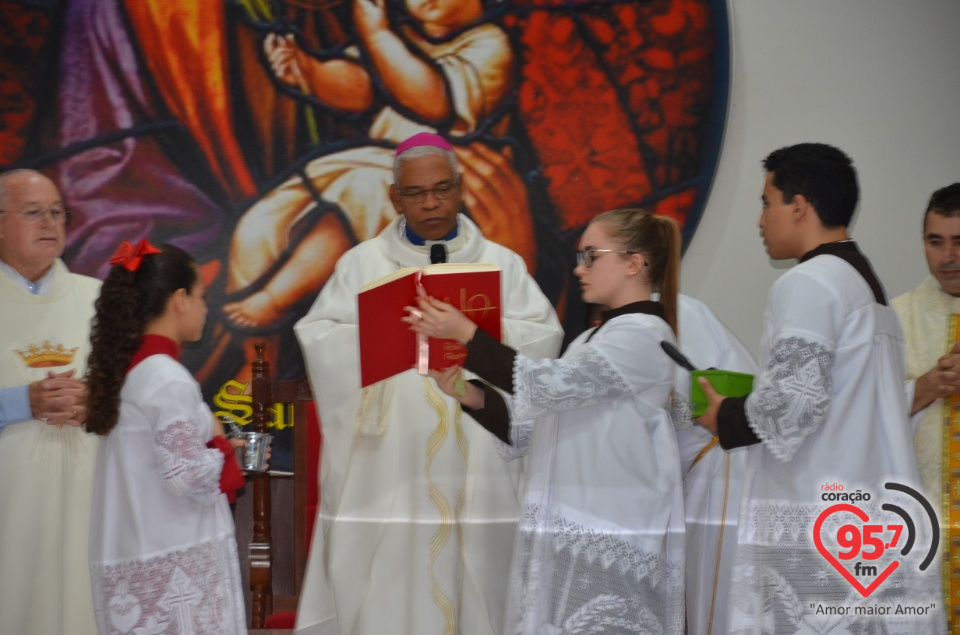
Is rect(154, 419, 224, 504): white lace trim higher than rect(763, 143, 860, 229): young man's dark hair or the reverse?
the reverse

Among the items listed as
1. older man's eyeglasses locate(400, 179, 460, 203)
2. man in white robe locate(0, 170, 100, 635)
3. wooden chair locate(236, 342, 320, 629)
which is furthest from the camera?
wooden chair locate(236, 342, 320, 629)

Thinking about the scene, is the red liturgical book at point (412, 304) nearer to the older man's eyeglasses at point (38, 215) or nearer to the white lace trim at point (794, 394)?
the white lace trim at point (794, 394)

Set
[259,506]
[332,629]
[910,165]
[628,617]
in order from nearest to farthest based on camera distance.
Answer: [628,617] < [332,629] < [259,506] < [910,165]

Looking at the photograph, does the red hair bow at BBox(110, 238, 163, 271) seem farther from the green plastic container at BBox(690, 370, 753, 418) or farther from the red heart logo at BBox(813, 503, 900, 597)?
the red heart logo at BBox(813, 503, 900, 597)

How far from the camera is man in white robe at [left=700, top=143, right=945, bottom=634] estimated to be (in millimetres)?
2994

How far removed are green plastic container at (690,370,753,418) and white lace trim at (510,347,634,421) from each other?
27 centimetres

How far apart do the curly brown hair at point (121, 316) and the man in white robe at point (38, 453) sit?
0.93 meters

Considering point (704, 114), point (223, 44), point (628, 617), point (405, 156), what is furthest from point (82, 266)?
point (628, 617)

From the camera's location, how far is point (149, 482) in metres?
3.19

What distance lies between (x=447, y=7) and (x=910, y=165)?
234 centimetres

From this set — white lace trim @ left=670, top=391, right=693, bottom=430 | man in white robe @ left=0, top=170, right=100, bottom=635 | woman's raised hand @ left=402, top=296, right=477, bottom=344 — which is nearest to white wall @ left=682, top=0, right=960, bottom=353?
white lace trim @ left=670, top=391, right=693, bottom=430

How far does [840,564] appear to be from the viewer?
305cm

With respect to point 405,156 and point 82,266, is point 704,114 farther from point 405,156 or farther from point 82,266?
point 82,266

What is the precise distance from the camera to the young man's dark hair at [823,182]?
3.22m
